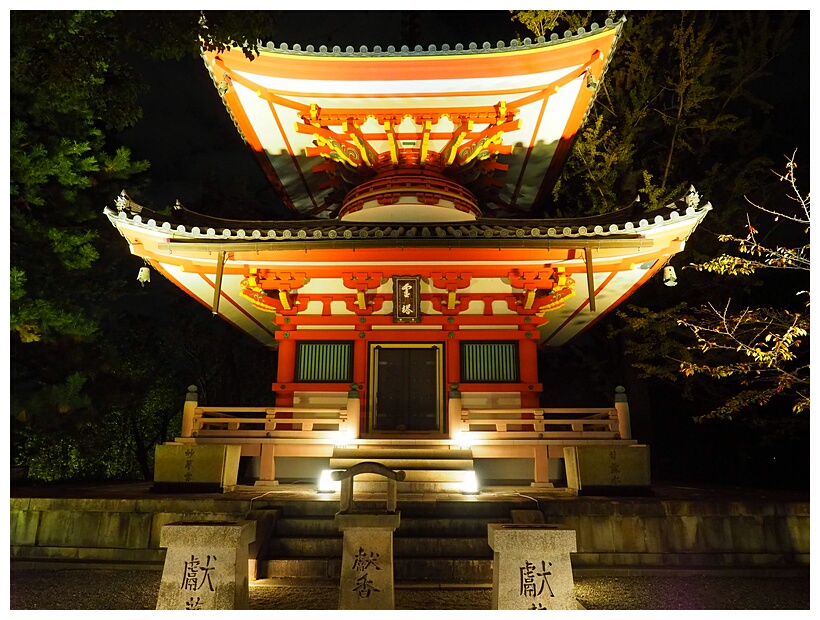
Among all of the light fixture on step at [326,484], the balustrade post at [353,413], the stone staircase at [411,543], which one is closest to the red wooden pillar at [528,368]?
the balustrade post at [353,413]

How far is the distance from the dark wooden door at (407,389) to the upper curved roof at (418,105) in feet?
13.8

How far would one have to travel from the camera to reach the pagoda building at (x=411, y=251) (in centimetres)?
1000

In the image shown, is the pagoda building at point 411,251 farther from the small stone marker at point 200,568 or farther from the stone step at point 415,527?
the small stone marker at point 200,568

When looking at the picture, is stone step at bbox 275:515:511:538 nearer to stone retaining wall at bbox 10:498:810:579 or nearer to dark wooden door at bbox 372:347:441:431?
stone retaining wall at bbox 10:498:810:579

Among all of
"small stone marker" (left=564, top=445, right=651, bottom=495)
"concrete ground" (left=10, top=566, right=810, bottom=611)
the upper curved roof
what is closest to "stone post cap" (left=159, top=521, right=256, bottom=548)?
"concrete ground" (left=10, top=566, right=810, bottom=611)

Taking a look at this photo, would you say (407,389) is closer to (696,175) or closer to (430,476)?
(430,476)

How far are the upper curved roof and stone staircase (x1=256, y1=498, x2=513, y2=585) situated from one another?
25.0 feet

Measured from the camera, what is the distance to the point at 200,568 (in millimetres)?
5617

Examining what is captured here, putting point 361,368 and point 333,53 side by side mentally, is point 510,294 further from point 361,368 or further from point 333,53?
point 333,53

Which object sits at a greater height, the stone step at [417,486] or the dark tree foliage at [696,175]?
the dark tree foliage at [696,175]

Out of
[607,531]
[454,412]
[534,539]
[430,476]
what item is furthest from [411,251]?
[534,539]

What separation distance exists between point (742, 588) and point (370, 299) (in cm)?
801

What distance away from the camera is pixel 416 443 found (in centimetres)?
1028

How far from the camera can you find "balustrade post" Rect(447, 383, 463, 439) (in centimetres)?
1033
